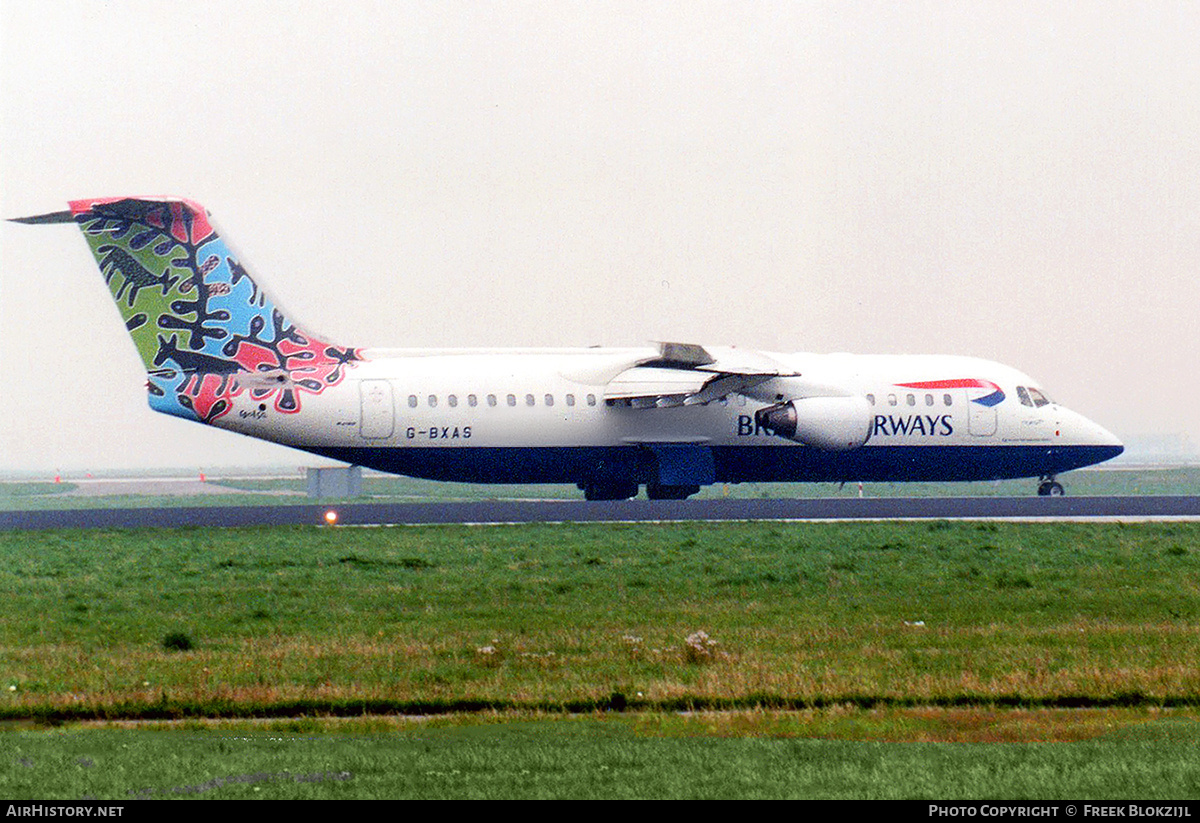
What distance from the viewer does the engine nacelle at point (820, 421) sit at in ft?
143

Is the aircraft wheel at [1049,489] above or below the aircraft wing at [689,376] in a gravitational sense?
below

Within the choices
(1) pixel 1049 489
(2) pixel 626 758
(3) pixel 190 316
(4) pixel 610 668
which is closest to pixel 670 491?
(1) pixel 1049 489

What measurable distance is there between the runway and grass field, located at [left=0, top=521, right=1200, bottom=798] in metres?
6.79

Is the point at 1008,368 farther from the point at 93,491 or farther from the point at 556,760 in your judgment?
the point at 93,491

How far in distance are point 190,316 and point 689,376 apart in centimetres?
1379

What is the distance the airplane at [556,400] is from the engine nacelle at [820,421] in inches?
2.1

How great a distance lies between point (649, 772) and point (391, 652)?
765 centimetres

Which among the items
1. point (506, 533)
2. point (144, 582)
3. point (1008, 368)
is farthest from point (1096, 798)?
point (1008, 368)

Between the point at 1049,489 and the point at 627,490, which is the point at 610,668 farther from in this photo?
the point at 1049,489

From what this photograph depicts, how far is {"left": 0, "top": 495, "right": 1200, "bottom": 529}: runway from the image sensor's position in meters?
38.9

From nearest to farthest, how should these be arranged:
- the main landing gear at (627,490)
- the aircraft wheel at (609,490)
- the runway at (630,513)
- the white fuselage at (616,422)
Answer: the runway at (630,513)
the white fuselage at (616,422)
the main landing gear at (627,490)
the aircraft wheel at (609,490)

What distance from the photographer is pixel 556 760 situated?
1227cm

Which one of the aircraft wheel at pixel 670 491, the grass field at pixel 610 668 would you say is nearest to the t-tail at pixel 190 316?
the grass field at pixel 610 668

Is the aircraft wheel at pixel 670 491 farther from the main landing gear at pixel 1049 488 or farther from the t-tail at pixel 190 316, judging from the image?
the main landing gear at pixel 1049 488
